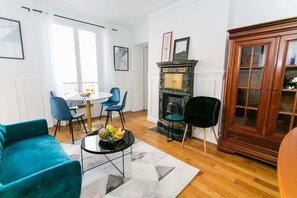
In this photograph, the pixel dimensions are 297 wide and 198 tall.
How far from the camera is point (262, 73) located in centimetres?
197

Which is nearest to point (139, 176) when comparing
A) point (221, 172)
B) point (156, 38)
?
point (221, 172)

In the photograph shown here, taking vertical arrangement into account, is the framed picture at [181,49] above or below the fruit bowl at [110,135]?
above

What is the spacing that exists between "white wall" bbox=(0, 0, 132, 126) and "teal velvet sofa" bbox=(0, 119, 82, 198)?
167 centimetres

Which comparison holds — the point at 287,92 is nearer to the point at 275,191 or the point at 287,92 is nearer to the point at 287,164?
the point at 275,191

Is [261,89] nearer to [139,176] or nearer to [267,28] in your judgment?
[267,28]

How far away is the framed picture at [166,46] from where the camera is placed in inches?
127

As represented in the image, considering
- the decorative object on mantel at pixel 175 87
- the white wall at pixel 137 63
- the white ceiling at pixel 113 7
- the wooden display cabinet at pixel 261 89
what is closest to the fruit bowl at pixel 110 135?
the decorative object on mantel at pixel 175 87

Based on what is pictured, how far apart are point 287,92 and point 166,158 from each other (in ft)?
5.96

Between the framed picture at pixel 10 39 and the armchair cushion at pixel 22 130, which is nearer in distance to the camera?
the armchair cushion at pixel 22 130

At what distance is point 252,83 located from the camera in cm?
→ 207

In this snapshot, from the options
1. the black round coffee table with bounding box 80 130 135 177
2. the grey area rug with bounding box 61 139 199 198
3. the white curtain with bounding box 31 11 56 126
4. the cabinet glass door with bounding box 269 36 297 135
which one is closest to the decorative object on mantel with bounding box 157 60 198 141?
Result: the grey area rug with bounding box 61 139 199 198

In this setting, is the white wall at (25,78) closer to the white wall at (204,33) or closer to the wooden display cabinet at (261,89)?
the white wall at (204,33)

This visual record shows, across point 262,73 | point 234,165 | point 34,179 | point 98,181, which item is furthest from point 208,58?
point 34,179

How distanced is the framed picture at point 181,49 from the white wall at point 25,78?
2672mm
